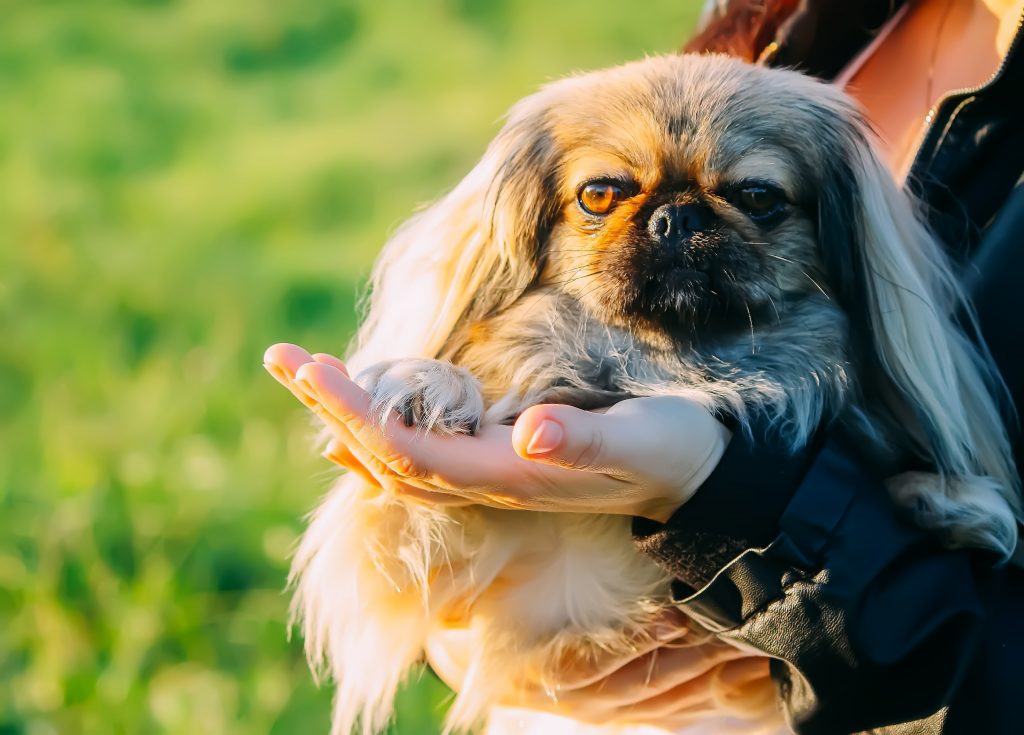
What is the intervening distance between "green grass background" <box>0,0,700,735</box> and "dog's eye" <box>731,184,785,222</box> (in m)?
0.44

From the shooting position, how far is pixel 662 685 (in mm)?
1197

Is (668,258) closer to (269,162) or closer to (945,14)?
(945,14)

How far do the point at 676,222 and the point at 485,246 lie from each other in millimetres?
243

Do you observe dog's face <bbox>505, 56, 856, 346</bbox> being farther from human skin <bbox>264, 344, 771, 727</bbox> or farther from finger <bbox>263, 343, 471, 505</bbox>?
finger <bbox>263, 343, 471, 505</bbox>

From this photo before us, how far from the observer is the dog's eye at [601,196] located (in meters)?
1.20

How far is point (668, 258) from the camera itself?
1.15 metres

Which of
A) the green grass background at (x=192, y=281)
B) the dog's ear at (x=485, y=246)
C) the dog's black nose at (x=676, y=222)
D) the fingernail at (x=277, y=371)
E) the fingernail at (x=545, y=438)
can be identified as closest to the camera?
the fingernail at (x=545, y=438)

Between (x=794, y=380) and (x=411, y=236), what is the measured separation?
52 cm

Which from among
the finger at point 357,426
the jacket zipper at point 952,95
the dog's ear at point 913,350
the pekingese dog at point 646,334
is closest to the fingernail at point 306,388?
the finger at point 357,426

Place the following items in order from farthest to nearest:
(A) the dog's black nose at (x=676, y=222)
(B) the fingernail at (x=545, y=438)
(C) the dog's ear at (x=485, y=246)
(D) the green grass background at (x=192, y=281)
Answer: (D) the green grass background at (x=192, y=281)
(C) the dog's ear at (x=485, y=246)
(A) the dog's black nose at (x=676, y=222)
(B) the fingernail at (x=545, y=438)

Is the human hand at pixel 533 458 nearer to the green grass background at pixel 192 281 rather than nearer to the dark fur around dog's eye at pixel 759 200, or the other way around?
the dark fur around dog's eye at pixel 759 200

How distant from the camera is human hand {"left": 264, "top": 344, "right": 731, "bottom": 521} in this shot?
0.99m

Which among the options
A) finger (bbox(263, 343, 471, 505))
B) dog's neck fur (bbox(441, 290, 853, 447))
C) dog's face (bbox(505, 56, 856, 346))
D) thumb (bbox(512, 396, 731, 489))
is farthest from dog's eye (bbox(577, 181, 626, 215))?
finger (bbox(263, 343, 471, 505))

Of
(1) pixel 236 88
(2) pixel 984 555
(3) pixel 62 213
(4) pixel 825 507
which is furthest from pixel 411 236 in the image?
(1) pixel 236 88
